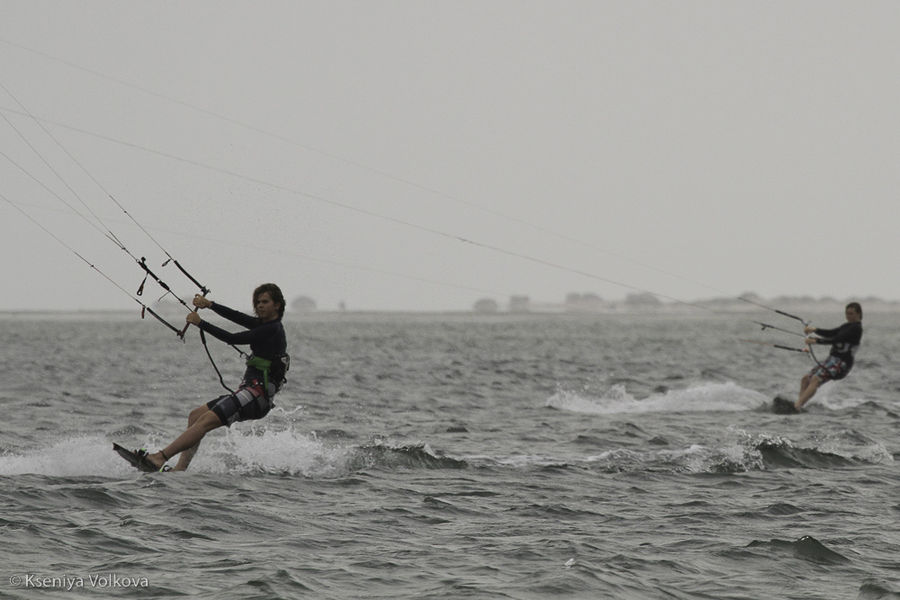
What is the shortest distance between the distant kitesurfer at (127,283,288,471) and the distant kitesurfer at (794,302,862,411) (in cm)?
1358

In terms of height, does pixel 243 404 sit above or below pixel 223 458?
above

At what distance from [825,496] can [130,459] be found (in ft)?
25.0

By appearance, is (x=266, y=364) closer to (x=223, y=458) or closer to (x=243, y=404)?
(x=243, y=404)

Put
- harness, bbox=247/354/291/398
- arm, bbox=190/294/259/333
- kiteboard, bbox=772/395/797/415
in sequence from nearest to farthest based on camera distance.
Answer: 1. arm, bbox=190/294/259/333
2. harness, bbox=247/354/291/398
3. kiteboard, bbox=772/395/797/415

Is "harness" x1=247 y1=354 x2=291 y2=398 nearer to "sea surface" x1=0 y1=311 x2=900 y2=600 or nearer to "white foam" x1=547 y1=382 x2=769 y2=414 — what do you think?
"sea surface" x1=0 y1=311 x2=900 y2=600

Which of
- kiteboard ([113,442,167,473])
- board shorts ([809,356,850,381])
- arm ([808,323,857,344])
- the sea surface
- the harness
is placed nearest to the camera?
the sea surface

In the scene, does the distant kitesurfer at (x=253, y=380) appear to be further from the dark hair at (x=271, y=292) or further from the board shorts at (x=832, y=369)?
the board shorts at (x=832, y=369)

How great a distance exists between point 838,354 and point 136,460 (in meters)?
15.8

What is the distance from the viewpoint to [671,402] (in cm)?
2511

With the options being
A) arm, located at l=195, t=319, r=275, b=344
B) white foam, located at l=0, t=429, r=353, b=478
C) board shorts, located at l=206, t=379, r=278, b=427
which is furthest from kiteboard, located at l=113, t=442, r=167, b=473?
arm, located at l=195, t=319, r=275, b=344

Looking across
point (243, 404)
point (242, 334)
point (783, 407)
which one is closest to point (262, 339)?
point (242, 334)

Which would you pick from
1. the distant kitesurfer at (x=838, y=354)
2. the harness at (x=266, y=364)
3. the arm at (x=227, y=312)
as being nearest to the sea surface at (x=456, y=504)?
the distant kitesurfer at (x=838, y=354)

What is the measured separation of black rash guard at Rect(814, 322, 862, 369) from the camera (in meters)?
23.0

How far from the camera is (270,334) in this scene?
12.7 m
